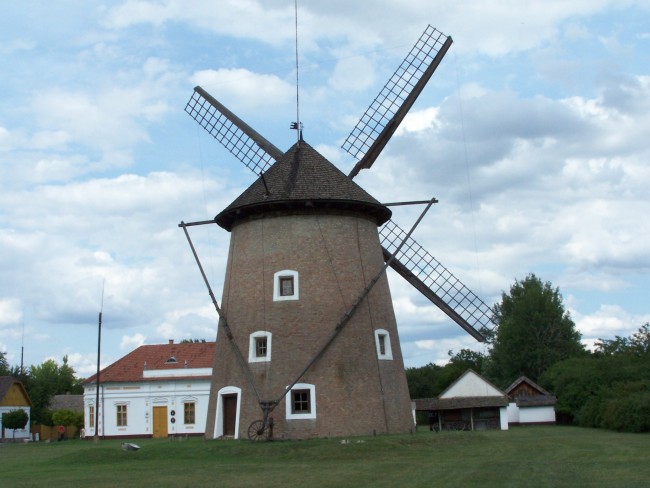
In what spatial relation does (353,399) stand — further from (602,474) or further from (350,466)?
(602,474)

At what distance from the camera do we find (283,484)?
14.8 m

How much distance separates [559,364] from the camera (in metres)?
45.2

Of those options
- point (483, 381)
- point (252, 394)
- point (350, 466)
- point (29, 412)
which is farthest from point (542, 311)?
point (350, 466)

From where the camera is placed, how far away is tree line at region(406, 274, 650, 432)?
115 feet

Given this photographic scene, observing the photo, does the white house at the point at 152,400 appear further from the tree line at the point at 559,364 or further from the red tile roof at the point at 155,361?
the tree line at the point at 559,364

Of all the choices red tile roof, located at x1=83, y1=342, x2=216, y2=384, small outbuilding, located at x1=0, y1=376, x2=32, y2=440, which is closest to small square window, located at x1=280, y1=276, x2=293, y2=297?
red tile roof, located at x1=83, y1=342, x2=216, y2=384

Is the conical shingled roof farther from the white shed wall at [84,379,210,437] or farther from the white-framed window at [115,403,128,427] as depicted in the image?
the white-framed window at [115,403,128,427]

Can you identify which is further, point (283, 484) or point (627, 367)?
point (627, 367)

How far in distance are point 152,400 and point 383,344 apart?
911 inches

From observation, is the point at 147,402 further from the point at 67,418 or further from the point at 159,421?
the point at 67,418

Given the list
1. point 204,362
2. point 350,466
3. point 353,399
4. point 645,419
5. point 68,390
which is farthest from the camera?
point 68,390

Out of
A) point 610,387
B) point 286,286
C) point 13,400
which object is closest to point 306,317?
point 286,286

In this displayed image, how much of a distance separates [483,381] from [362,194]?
86.1 ft

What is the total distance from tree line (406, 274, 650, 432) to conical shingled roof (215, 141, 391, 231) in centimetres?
600
